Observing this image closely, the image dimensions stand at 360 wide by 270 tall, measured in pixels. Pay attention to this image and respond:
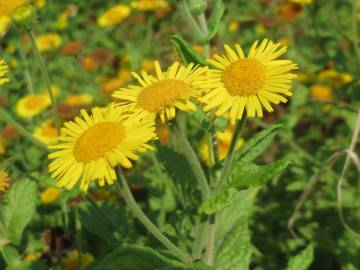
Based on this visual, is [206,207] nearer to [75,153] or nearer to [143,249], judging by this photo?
[143,249]

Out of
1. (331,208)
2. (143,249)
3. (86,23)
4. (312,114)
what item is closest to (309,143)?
(312,114)

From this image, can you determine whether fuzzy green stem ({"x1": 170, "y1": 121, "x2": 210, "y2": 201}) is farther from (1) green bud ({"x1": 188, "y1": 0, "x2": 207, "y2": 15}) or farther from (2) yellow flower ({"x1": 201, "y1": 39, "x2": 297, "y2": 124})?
(1) green bud ({"x1": 188, "y1": 0, "x2": 207, "y2": 15})

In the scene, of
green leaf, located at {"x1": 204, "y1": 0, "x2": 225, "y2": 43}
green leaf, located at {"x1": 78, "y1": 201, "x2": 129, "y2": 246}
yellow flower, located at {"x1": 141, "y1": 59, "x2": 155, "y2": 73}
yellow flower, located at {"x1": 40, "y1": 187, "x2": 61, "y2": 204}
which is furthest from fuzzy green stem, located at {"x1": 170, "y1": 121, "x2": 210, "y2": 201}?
yellow flower, located at {"x1": 141, "y1": 59, "x2": 155, "y2": 73}

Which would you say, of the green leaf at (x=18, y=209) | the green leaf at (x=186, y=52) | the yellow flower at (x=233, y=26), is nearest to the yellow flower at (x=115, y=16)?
the yellow flower at (x=233, y=26)

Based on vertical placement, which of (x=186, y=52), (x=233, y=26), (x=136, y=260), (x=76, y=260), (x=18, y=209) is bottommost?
(x=76, y=260)

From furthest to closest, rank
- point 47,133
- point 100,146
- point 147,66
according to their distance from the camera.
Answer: point 147,66, point 47,133, point 100,146

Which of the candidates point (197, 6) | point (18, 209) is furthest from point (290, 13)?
point (18, 209)

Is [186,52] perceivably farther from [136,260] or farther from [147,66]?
[147,66]
